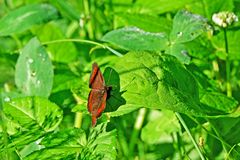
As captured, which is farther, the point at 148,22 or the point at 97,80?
the point at 148,22

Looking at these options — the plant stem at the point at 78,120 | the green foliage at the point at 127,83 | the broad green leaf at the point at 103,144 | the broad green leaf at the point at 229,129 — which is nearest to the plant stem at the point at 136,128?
the green foliage at the point at 127,83

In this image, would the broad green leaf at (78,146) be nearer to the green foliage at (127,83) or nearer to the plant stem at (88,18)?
the green foliage at (127,83)

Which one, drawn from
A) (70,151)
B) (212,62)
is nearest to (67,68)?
(212,62)

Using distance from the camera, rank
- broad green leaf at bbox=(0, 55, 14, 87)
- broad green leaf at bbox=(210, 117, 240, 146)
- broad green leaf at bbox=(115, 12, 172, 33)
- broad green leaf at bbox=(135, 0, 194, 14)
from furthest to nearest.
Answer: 1. broad green leaf at bbox=(0, 55, 14, 87)
2. broad green leaf at bbox=(135, 0, 194, 14)
3. broad green leaf at bbox=(115, 12, 172, 33)
4. broad green leaf at bbox=(210, 117, 240, 146)

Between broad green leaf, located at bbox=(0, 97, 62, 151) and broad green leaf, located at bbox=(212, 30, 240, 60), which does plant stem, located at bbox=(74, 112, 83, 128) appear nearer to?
broad green leaf, located at bbox=(0, 97, 62, 151)

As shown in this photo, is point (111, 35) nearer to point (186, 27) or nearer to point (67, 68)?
point (186, 27)

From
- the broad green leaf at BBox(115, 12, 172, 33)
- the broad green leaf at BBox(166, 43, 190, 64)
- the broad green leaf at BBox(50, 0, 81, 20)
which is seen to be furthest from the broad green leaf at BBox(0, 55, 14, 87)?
the broad green leaf at BBox(166, 43, 190, 64)

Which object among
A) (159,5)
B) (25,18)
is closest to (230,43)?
(159,5)

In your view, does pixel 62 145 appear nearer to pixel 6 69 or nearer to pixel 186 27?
pixel 186 27

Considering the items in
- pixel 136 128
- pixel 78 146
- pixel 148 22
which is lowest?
pixel 136 128
